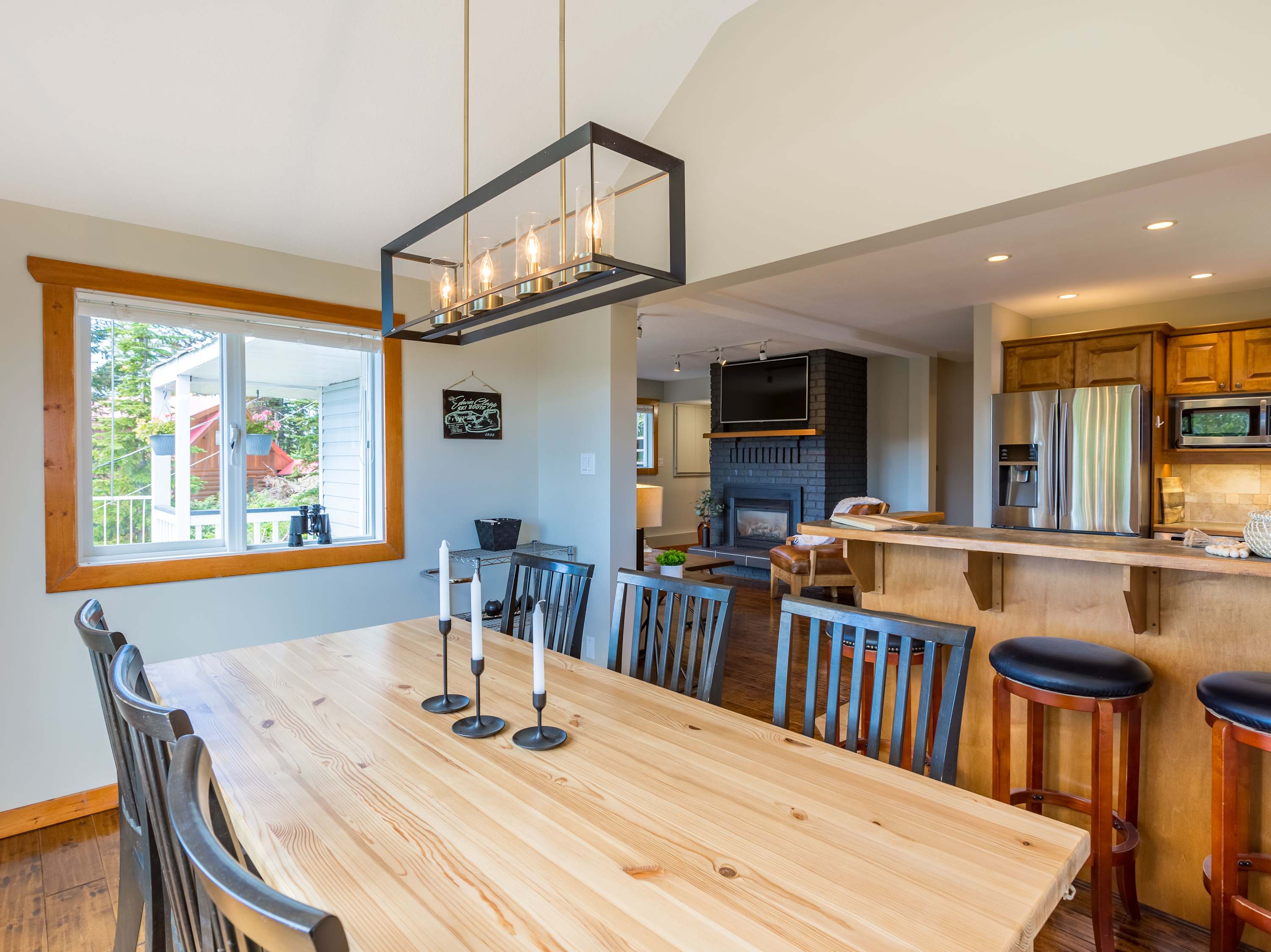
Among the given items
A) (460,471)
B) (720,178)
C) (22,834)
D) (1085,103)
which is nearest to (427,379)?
(460,471)

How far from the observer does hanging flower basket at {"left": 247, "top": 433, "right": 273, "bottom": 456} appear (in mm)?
3016

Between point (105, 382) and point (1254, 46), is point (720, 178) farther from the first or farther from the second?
point (105, 382)

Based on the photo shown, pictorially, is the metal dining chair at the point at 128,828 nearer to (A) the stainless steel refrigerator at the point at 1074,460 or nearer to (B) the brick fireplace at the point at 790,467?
(A) the stainless steel refrigerator at the point at 1074,460

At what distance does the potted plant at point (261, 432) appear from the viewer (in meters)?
3.02

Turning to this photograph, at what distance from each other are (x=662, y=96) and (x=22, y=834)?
3.69 metres

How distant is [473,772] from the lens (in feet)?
4.07

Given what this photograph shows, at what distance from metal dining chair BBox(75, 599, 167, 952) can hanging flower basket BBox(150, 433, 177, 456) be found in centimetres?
144

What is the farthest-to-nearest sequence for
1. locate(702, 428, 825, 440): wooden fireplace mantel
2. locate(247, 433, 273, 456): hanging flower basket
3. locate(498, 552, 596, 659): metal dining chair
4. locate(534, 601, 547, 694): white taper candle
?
locate(702, 428, 825, 440): wooden fireplace mantel → locate(247, 433, 273, 456): hanging flower basket → locate(498, 552, 596, 659): metal dining chair → locate(534, 601, 547, 694): white taper candle

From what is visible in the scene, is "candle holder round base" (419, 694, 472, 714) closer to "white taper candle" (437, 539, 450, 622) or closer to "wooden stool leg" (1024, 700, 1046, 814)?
"white taper candle" (437, 539, 450, 622)

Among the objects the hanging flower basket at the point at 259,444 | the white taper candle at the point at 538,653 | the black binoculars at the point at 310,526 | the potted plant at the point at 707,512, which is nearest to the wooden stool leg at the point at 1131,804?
the white taper candle at the point at 538,653

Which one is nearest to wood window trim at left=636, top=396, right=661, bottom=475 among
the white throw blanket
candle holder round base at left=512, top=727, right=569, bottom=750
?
the white throw blanket

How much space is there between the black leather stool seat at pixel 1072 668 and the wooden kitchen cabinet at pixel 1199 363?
329 centimetres

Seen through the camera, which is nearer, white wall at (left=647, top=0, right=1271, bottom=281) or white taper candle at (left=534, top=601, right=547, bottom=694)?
white taper candle at (left=534, top=601, right=547, bottom=694)

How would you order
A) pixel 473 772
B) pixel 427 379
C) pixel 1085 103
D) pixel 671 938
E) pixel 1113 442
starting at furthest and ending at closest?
pixel 1113 442 < pixel 427 379 < pixel 1085 103 < pixel 473 772 < pixel 671 938
